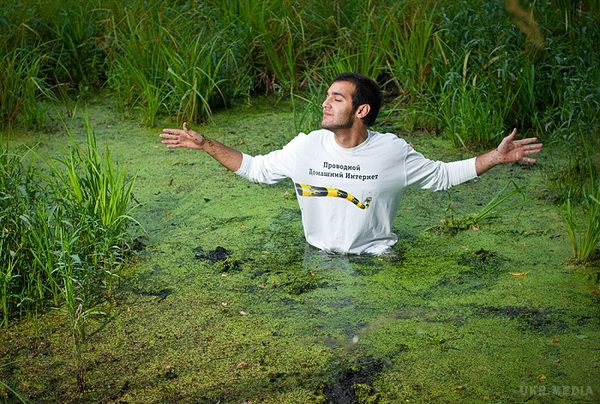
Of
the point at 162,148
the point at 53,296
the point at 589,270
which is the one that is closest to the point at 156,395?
the point at 53,296

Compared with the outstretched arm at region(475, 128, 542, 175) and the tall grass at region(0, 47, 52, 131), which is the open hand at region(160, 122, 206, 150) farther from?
the tall grass at region(0, 47, 52, 131)

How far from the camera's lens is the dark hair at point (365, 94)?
3.76 m

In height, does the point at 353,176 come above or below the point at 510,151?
below

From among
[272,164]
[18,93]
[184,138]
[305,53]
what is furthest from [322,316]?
[305,53]

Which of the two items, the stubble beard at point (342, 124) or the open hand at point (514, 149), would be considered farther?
the stubble beard at point (342, 124)

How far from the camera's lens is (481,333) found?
3.23 meters

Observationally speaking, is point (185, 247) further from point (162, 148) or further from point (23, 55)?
point (23, 55)

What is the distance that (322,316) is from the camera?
3400mm

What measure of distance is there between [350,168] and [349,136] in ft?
0.41

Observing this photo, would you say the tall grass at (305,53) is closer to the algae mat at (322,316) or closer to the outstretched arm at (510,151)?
the algae mat at (322,316)

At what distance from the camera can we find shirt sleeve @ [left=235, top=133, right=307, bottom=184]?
149 inches

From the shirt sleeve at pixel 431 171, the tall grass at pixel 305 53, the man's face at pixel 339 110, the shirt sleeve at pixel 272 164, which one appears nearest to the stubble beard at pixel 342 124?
the man's face at pixel 339 110

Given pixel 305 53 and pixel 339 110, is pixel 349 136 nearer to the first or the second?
pixel 339 110

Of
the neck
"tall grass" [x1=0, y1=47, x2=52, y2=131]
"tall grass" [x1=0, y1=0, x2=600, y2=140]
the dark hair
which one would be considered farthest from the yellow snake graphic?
"tall grass" [x1=0, y1=47, x2=52, y2=131]
